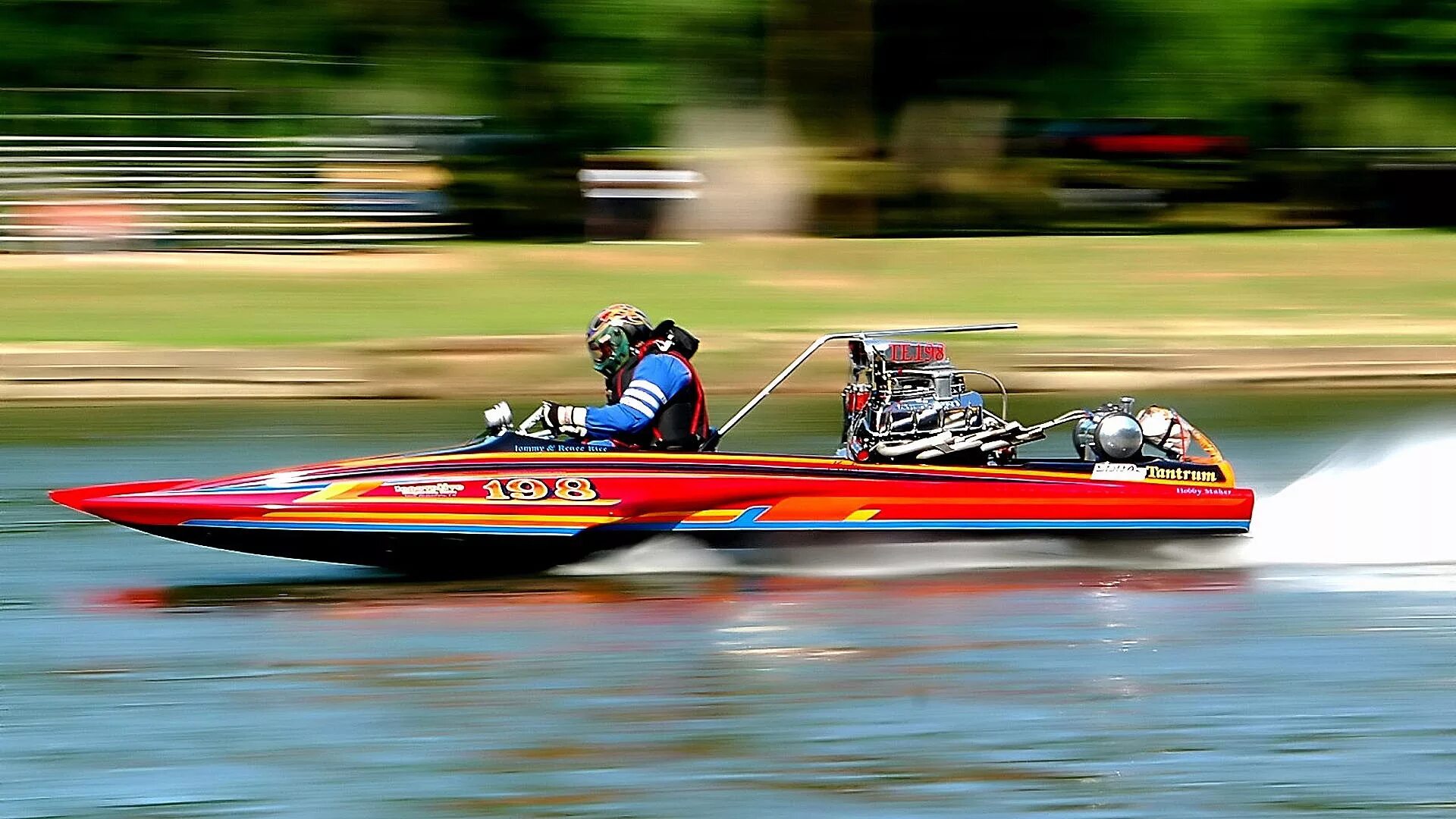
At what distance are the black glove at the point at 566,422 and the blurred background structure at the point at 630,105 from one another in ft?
38.5

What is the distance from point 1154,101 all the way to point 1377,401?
20.6 ft

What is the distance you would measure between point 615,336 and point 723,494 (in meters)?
0.80

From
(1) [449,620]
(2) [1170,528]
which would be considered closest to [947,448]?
(2) [1170,528]

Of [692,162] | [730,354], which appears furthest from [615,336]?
[692,162]

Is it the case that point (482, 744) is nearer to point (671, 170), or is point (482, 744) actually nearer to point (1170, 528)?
point (1170, 528)

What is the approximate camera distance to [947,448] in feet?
30.5

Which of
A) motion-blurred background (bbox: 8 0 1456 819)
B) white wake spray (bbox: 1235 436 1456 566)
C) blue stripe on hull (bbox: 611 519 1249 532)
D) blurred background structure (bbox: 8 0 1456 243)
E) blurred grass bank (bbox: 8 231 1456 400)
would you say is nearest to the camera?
motion-blurred background (bbox: 8 0 1456 819)

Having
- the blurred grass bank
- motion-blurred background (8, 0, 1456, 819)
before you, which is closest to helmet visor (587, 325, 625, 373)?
motion-blurred background (8, 0, 1456, 819)

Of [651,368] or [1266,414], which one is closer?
[651,368]

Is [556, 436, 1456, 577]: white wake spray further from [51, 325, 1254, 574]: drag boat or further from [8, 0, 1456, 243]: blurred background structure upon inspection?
[8, 0, 1456, 243]: blurred background structure

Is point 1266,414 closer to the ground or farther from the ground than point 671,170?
closer to the ground

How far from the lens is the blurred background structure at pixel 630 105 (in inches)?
838

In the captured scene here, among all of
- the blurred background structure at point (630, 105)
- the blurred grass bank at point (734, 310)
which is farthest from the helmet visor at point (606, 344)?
the blurred background structure at point (630, 105)

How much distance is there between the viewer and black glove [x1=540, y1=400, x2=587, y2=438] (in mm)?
9078
